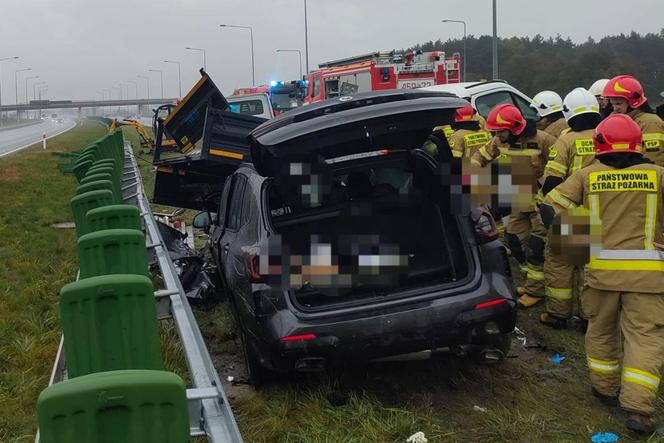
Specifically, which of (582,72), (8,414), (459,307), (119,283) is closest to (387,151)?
(459,307)

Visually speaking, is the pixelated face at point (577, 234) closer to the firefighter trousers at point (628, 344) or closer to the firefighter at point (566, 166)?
the firefighter trousers at point (628, 344)

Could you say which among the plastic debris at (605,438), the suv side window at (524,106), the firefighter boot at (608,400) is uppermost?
the suv side window at (524,106)

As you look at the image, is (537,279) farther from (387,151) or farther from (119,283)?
(119,283)

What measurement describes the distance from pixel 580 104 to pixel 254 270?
342 cm

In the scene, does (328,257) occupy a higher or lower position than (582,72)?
lower

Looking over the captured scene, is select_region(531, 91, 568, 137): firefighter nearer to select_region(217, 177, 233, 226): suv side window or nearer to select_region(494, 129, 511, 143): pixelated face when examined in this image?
select_region(494, 129, 511, 143): pixelated face

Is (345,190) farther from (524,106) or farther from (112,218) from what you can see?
(524,106)

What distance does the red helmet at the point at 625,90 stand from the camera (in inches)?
225

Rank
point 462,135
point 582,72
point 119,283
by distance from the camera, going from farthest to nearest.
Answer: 1. point 582,72
2. point 462,135
3. point 119,283

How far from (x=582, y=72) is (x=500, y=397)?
53108 mm

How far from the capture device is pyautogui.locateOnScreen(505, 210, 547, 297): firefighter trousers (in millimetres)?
6207

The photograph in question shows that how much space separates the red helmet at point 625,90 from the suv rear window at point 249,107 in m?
10.9

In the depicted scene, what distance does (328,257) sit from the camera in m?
4.24

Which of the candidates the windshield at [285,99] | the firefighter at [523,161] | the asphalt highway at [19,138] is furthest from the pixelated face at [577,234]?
the asphalt highway at [19,138]
